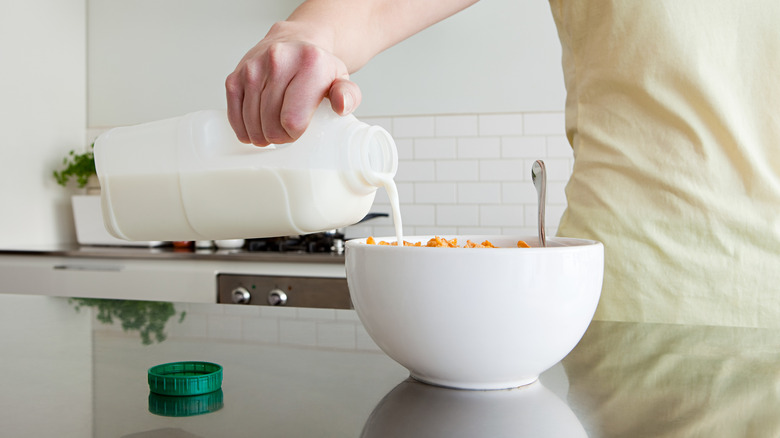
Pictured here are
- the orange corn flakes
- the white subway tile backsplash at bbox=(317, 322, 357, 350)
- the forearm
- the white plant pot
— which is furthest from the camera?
the white plant pot

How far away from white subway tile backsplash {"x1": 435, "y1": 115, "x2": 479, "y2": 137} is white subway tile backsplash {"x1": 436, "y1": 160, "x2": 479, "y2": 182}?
10cm

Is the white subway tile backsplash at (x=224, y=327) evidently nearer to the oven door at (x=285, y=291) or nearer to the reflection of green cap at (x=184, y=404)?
the reflection of green cap at (x=184, y=404)

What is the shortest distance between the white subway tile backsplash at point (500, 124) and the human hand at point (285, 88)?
195 cm

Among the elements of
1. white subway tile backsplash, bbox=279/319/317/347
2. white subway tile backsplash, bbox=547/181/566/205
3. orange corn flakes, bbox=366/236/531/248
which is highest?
white subway tile backsplash, bbox=547/181/566/205

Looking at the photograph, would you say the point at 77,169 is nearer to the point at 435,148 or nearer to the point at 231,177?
the point at 435,148

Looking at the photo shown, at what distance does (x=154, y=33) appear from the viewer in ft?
9.45

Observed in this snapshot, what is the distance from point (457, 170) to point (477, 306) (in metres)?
2.14

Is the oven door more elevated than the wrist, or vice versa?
the wrist

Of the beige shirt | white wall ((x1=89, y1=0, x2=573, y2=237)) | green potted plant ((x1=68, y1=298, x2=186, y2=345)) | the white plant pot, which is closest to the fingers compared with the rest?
green potted plant ((x1=68, y1=298, x2=186, y2=345))

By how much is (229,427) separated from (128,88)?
2.80 meters

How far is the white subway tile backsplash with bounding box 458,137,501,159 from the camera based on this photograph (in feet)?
8.36

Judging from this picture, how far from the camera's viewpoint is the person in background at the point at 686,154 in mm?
864

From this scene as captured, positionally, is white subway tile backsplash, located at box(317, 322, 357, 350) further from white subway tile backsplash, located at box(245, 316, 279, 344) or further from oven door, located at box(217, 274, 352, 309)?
oven door, located at box(217, 274, 352, 309)

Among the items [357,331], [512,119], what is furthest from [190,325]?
[512,119]
